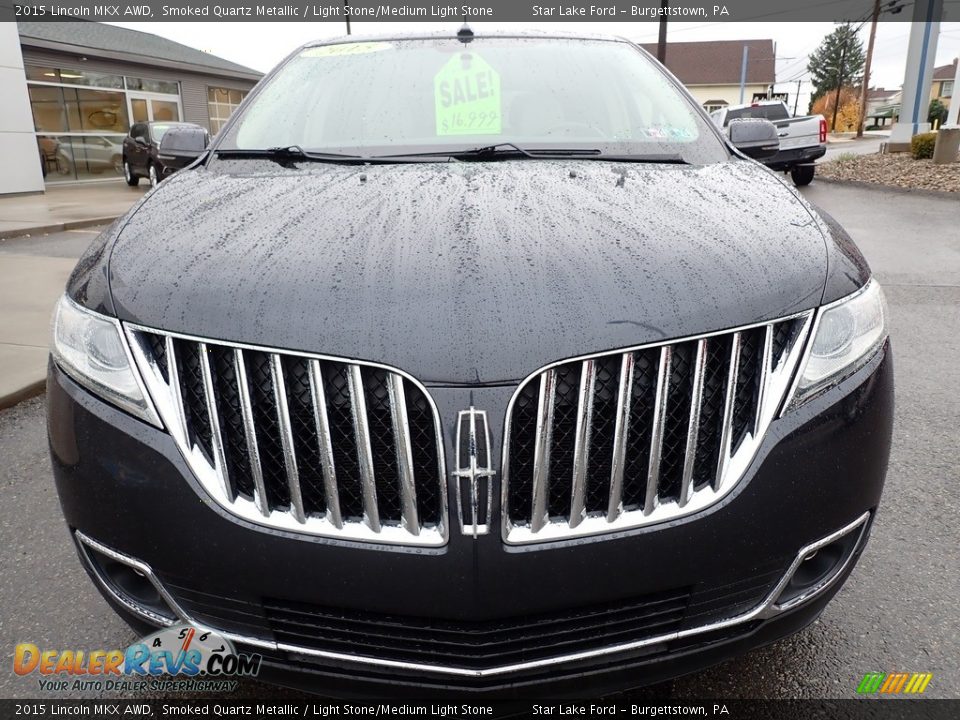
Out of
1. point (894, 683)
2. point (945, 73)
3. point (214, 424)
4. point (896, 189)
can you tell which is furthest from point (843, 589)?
point (945, 73)

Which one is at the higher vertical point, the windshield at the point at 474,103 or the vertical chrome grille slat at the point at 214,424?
the windshield at the point at 474,103

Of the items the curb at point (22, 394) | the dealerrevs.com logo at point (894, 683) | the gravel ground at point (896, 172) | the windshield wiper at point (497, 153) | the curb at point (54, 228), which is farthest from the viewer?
the gravel ground at point (896, 172)

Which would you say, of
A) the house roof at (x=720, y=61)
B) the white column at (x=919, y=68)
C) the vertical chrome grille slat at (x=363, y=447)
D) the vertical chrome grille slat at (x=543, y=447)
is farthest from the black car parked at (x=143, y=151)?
the house roof at (x=720, y=61)

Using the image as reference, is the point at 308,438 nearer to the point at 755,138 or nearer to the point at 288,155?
the point at 288,155

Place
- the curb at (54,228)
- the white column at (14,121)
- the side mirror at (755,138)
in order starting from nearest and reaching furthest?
the side mirror at (755,138), the curb at (54,228), the white column at (14,121)

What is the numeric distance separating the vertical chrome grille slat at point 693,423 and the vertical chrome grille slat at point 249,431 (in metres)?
0.79

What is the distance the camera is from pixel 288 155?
2332mm

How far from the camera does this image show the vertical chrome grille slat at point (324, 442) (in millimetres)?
1312

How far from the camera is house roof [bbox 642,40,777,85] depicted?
66000 millimetres

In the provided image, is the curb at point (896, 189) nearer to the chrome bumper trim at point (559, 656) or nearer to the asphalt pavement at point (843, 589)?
the asphalt pavement at point (843, 589)

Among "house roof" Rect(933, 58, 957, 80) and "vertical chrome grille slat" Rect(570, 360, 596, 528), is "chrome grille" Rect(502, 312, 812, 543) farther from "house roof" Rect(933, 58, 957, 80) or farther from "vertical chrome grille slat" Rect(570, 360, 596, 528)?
"house roof" Rect(933, 58, 957, 80)

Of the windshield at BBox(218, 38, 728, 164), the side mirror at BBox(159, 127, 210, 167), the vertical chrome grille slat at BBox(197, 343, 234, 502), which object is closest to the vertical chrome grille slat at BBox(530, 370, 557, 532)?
the vertical chrome grille slat at BBox(197, 343, 234, 502)

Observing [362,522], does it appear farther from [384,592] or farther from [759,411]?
[759,411]

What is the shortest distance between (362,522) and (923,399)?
11.1 feet
